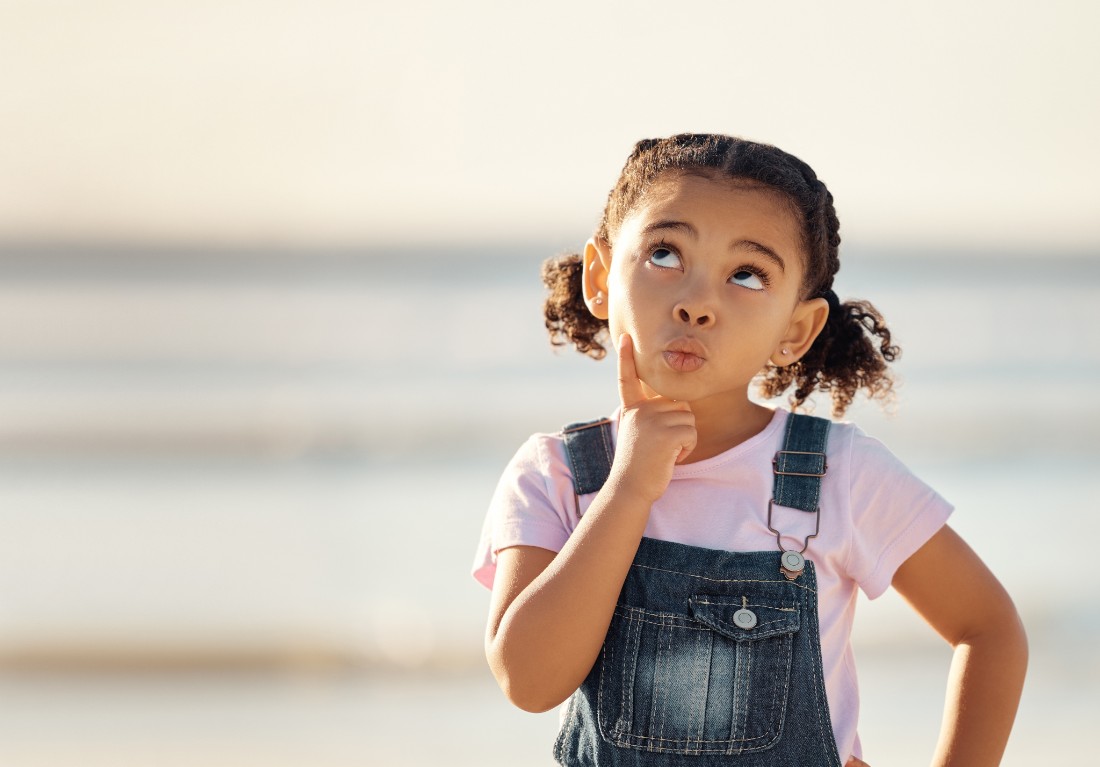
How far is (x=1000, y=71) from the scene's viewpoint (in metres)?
6.04

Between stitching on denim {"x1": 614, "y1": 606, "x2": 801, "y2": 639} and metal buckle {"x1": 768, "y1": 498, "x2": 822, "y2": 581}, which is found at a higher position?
metal buckle {"x1": 768, "y1": 498, "x2": 822, "y2": 581}

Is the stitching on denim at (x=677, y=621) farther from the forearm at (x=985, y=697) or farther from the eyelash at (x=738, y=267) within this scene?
the eyelash at (x=738, y=267)

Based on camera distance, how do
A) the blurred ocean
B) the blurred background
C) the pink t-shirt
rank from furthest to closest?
the blurred background
the blurred ocean
the pink t-shirt

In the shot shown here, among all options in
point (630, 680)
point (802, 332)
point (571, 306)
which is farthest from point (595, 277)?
point (630, 680)

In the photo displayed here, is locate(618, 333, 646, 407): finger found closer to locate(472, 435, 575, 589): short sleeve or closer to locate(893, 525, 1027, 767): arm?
locate(472, 435, 575, 589): short sleeve

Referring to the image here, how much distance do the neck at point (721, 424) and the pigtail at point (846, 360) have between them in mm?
143

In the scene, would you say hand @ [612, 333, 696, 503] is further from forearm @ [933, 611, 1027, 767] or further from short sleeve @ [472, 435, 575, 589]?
forearm @ [933, 611, 1027, 767]

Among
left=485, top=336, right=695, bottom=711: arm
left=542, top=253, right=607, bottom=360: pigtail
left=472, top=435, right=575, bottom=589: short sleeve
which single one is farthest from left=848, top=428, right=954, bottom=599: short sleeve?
left=542, top=253, right=607, bottom=360: pigtail

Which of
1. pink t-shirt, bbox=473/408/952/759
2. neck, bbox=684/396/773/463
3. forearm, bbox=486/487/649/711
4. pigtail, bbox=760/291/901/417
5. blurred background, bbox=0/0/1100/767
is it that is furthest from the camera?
blurred background, bbox=0/0/1100/767

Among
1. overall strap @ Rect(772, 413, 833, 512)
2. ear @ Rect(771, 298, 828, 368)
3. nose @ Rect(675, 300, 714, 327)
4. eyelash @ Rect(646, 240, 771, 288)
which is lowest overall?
overall strap @ Rect(772, 413, 833, 512)

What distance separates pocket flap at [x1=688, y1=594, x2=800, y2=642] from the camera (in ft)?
4.13

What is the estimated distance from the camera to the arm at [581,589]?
3.95 ft

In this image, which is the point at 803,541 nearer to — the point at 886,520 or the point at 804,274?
the point at 886,520

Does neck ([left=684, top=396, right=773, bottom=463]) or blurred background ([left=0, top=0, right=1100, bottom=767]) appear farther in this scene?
blurred background ([left=0, top=0, right=1100, bottom=767])
